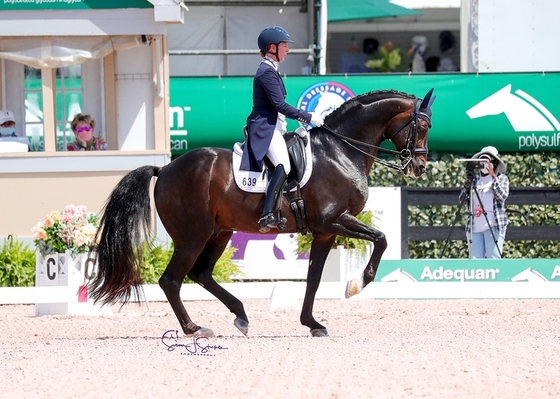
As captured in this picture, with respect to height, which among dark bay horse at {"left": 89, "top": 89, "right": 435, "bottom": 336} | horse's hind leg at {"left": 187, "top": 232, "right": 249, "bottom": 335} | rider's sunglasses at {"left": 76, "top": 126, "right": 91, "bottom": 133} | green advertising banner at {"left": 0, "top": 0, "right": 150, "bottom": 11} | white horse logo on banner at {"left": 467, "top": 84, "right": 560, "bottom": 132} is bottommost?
horse's hind leg at {"left": 187, "top": 232, "right": 249, "bottom": 335}

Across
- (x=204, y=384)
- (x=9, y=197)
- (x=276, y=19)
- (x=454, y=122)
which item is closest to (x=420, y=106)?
(x=204, y=384)

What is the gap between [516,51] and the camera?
13.4 meters

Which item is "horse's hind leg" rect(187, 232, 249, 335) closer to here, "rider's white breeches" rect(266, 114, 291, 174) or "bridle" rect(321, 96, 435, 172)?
"rider's white breeches" rect(266, 114, 291, 174)

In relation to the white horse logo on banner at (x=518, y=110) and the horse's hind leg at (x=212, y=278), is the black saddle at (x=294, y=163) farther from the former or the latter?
the white horse logo on banner at (x=518, y=110)

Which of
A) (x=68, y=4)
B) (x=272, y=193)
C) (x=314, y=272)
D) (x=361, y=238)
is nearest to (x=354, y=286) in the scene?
(x=361, y=238)

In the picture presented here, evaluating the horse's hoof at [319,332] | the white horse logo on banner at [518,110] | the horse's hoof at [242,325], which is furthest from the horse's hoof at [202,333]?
the white horse logo on banner at [518,110]

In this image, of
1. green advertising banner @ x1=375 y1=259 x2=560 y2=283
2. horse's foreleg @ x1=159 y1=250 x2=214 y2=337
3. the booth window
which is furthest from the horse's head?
the booth window

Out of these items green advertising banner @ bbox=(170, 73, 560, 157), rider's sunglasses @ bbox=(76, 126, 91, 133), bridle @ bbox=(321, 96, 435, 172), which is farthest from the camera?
green advertising banner @ bbox=(170, 73, 560, 157)

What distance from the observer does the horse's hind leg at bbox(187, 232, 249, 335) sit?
7332 millimetres

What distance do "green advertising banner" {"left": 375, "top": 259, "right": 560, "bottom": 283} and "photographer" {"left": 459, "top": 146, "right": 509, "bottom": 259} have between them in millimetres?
929

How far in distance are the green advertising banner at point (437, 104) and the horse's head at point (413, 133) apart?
192 inches

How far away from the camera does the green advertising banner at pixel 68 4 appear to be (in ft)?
37.2

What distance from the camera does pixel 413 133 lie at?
7.23m

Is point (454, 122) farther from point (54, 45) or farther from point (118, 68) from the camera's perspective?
point (54, 45)
